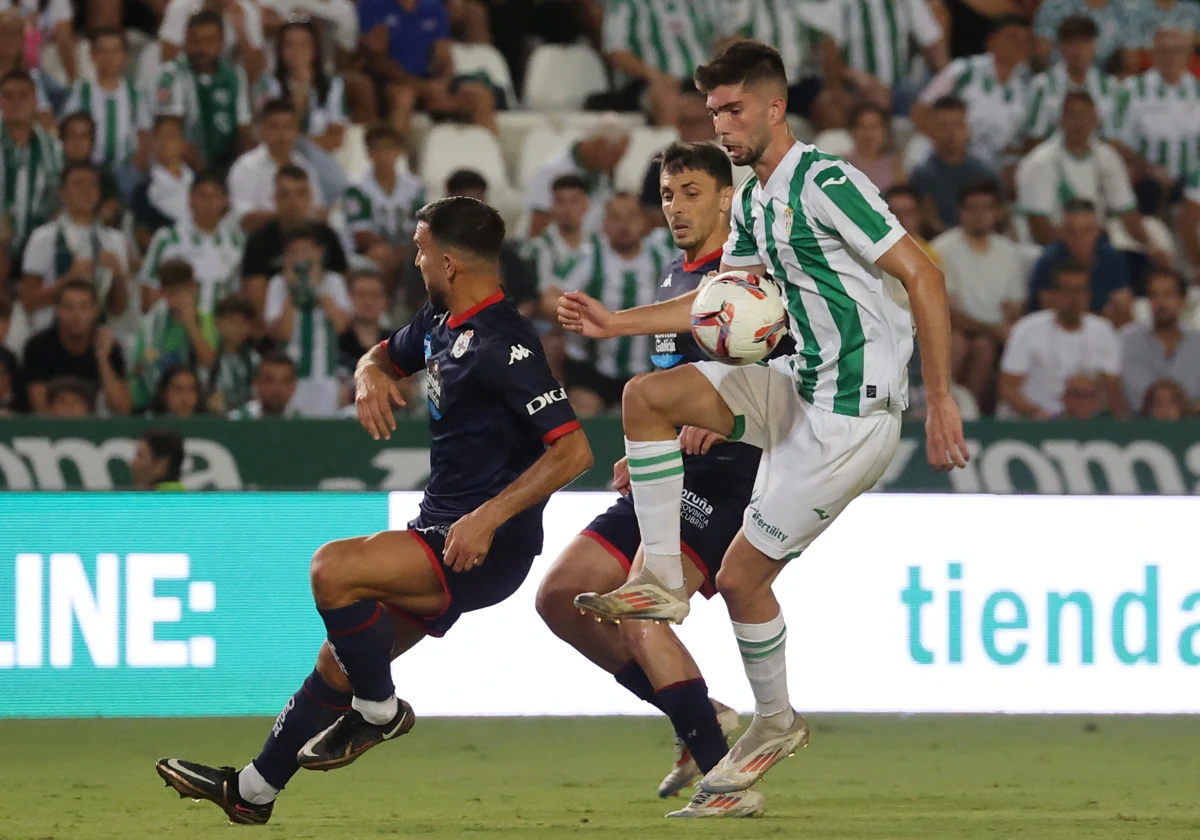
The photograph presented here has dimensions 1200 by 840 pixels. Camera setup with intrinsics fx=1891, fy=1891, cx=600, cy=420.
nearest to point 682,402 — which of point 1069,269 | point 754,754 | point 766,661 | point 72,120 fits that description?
point 766,661

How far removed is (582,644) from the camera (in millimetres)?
6480

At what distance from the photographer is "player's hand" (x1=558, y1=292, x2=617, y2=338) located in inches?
215

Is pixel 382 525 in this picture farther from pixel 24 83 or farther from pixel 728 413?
pixel 24 83

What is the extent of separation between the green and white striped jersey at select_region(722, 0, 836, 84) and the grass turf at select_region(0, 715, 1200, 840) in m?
5.30

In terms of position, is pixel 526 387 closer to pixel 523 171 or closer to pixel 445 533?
pixel 445 533

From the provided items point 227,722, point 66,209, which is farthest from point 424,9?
point 227,722

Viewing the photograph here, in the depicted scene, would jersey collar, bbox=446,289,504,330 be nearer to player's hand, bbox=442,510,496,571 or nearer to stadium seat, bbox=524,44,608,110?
player's hand, bbox=442,510,496,571

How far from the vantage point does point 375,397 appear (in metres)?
5.88

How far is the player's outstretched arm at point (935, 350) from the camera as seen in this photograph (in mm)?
5242

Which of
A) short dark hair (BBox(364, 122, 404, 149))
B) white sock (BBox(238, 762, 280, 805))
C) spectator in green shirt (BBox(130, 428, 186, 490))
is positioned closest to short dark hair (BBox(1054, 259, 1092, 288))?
short dark hair (BBox(364, 122, 404, 149))

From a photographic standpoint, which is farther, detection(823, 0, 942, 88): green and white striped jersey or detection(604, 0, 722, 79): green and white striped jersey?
detection(823, 0, 942, 88): green and white striped jersey

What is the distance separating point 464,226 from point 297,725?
155cm

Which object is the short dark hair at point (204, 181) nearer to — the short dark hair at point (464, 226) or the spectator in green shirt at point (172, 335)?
the spectator in green shirt at point (172, 335)

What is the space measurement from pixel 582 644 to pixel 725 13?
6.84m
